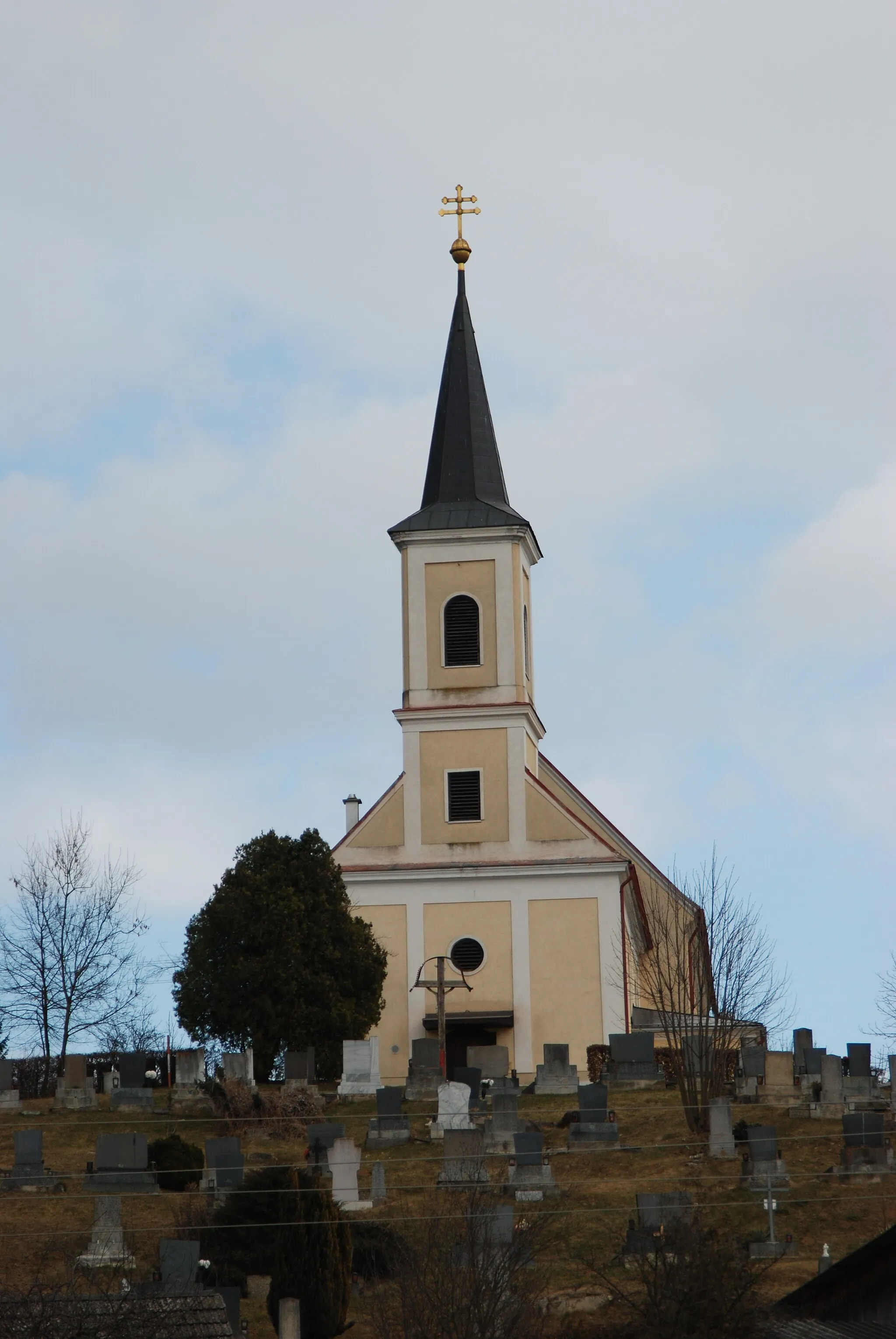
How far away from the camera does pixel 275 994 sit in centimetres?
3728

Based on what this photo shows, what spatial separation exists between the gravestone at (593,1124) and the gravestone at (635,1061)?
4040 millimetres

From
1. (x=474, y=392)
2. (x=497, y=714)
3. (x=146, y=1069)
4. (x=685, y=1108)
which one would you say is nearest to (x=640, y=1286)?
(x=685, y=1108)

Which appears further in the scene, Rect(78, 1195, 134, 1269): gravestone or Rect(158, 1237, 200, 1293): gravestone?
Rect(78, 1195, 134, 1269): gravestone

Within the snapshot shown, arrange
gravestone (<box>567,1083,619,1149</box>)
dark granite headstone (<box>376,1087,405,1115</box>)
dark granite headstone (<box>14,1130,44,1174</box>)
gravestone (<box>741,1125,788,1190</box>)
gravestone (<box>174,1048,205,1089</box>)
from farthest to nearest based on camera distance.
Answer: gravestone (<box>174,1048,205,1089</box>), dark granite headstone (<box>376,1087,405,1115</box>), gravestone (<box>567,1083,619,1149</box>), dark granite headstone (<box>14,1130,44,1174</box>), gravestone (<box>741,1125,788,1190</box>)

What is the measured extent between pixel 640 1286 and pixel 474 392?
2732 centimetres

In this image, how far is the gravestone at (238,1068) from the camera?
33125 millimetres

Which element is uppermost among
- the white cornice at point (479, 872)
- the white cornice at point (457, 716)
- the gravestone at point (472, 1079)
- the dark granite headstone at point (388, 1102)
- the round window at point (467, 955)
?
the white cornice at point (457, 716)

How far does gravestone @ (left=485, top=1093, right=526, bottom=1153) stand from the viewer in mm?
28438

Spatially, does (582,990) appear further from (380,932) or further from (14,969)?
(14,969)

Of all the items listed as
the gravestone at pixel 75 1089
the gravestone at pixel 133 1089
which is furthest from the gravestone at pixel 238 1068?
the gravestone at pixel 75 1089

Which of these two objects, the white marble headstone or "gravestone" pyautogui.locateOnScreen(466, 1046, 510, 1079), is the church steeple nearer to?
"gravestone" pyautogui.locateOnScreen(466, 1046, 510, 1079)

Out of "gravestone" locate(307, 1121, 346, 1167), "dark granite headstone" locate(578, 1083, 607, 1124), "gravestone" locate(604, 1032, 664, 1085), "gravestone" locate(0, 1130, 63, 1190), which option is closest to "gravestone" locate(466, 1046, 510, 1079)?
"gravestone" locate(604, 1032, 664, 1085)

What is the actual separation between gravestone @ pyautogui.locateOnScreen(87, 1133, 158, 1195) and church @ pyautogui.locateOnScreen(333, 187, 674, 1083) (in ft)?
42.6

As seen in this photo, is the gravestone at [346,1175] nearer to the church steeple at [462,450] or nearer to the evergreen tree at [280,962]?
the evergreen tree at [280,962]
